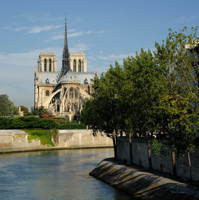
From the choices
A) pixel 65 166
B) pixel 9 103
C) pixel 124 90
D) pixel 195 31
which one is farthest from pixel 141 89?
pixel 9 103

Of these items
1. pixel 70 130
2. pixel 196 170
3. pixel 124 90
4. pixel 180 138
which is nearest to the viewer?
pixel 180 138

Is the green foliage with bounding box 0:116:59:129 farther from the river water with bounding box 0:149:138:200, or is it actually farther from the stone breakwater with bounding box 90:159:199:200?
the stone breakwater with bounding box 90:159:199:200

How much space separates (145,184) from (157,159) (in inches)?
241

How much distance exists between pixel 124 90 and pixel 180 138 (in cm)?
1063

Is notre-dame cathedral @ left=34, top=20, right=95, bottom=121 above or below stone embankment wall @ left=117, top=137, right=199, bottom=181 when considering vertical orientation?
above

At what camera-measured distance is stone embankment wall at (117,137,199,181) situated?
94.2ft

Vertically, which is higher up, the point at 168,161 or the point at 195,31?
the point at 195,31

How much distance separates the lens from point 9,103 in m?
148

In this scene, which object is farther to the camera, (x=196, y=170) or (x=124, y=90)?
(x=124, y=90)

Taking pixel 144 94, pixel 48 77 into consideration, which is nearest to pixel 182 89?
pixel 144 94

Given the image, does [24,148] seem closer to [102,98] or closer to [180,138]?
[102,98]

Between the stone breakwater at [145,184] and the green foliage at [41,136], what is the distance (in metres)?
44.0

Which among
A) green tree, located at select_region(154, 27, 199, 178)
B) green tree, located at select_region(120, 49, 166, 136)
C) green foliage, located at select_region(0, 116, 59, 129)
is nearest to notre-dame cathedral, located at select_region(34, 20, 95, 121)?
green foliage, located at select_region(0, 116, 59, 129)

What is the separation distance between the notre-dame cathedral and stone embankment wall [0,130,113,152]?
43306mm
